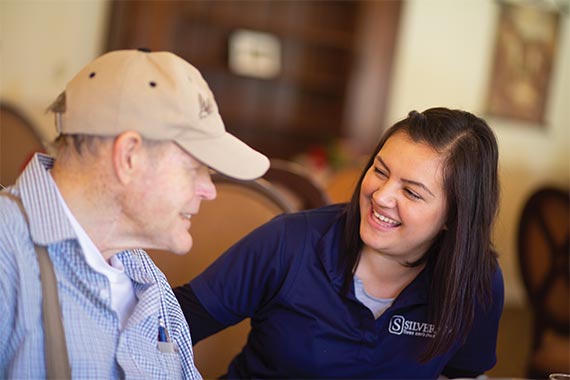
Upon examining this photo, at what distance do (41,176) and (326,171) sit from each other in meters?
4.00

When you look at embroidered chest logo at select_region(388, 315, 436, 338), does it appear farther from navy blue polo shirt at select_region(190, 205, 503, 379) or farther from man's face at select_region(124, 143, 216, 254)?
man's face at select_region(124, 143, 216, 254)

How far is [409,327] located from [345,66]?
4048 millimetres

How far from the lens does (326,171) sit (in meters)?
5.09

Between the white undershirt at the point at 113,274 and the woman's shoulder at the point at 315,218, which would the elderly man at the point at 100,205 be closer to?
the white undershirt at the point at 113,274

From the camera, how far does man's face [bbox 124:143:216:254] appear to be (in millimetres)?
1173

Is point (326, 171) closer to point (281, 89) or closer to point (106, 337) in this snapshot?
point (281, 89)

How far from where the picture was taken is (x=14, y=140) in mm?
3064

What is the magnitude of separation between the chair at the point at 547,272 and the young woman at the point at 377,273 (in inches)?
86.4

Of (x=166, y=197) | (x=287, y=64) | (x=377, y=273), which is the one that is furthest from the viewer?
(x=287, y=64)

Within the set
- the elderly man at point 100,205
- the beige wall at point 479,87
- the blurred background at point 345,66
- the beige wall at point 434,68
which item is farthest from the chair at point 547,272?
the elderly man at point 100,205

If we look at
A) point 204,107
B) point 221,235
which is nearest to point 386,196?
point 221,235

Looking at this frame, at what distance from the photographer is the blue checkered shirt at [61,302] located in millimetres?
1076

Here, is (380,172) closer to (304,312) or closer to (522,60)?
(304,312)

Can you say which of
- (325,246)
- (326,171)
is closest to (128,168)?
(325,246)
